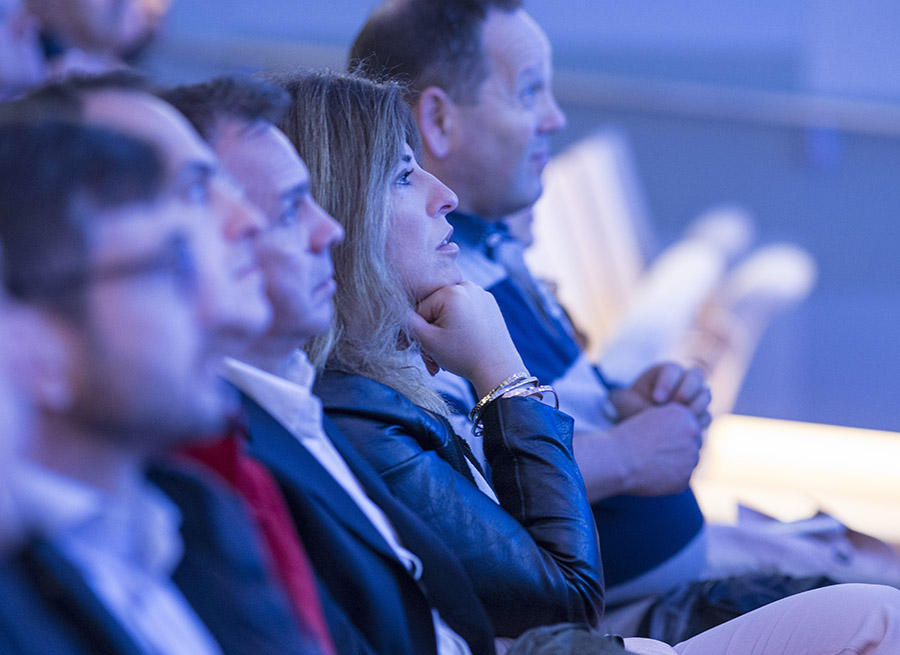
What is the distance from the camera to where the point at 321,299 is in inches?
40.3

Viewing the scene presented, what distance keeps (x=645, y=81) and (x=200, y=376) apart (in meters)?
5.33

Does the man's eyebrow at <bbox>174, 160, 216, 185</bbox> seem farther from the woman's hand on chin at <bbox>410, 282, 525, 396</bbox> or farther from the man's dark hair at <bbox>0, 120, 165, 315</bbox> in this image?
the woman's hand on chin at <bbox>410, 282, 525, 396</bbox>

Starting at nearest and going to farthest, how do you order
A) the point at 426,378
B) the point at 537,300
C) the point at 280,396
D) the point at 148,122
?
the point at 148,122 → the point at 280,396 → the point at 426,378 → the point at 537,300

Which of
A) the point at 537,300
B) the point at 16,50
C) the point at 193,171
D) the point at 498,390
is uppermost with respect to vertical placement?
the point at 193,171

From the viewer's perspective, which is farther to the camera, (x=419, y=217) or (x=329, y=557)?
(x=419, y=217)

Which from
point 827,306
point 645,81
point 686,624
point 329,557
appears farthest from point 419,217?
point 645,81

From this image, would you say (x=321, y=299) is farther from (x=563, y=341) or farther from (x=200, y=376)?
(x=563, y=341)

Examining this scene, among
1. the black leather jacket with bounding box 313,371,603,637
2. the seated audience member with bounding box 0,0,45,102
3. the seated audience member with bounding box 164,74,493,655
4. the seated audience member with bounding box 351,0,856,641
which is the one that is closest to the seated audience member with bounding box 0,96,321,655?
the seated audience member with bounding box 164,74,493,655

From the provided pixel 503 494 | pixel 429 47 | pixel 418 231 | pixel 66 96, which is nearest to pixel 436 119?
pixel 429 47

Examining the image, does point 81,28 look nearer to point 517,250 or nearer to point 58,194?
point 517,250

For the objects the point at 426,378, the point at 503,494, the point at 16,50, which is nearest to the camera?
the point at 503,494

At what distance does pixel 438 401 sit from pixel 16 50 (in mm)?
1367

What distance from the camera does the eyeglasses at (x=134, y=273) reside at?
65 cm

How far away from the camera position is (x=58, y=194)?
67 cm
